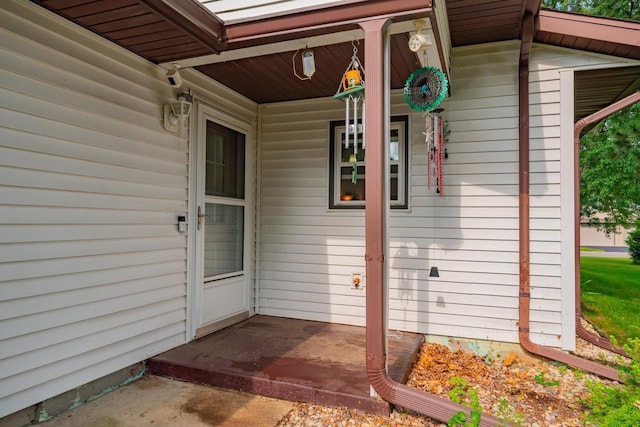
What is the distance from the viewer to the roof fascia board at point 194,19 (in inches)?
85.3

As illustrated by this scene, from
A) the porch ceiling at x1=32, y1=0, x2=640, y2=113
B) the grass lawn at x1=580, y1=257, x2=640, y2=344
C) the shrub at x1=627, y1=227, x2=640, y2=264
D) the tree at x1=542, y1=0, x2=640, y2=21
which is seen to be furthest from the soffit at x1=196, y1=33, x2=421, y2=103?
the shrub at x1=627, y1=227, x2=640, y2=264

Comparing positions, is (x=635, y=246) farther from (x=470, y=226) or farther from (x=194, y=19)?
(x=194, y=19)

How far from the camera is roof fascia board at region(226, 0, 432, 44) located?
2119mm

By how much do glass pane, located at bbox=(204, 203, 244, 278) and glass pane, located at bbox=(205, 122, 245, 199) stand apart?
176 mm

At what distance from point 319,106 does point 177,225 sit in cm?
203

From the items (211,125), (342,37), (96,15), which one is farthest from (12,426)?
(342,37)

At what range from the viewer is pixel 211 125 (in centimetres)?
364

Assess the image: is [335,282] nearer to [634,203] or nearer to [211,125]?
[211,125]

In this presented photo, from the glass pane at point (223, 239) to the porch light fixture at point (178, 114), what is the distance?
768 mm

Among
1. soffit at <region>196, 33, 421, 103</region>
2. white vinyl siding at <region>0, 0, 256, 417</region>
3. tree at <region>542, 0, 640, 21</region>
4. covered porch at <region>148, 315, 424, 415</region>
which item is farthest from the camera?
tree at <region>542, 0, 640, 21</region>

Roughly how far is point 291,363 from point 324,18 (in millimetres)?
2434

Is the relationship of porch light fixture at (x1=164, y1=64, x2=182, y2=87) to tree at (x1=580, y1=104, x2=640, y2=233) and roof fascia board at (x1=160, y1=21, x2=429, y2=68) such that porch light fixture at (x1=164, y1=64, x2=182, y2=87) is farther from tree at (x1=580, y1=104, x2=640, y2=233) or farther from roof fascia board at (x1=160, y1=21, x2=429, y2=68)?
tree at (x1=580, y1=104, x2=640, y2=233)

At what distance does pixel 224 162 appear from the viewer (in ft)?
12.7

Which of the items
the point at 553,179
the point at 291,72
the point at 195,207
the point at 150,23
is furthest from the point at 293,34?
the point at 553,179
